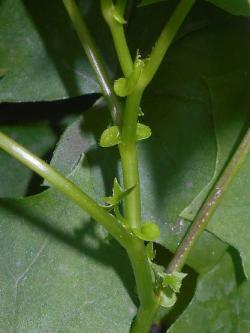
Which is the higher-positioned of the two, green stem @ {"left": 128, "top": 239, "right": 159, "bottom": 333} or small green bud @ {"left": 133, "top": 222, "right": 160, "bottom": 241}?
small green bud @ {"left": 133, "top": 222, "right": 160, "bottom": 241}

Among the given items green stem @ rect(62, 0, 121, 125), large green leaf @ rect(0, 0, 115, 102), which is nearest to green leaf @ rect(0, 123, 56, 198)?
large green leaf @ rect(0, 0, 115, 102)

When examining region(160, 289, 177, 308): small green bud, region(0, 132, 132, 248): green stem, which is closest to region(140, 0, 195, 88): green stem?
region(0, 132, 132, 248): green stem

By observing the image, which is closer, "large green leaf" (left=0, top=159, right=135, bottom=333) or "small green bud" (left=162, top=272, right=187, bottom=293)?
"small green bud" (left=162, top=272, right=187, bottom=293)

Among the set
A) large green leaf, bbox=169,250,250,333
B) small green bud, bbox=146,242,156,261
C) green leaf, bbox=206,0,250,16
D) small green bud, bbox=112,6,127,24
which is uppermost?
small green bud, bbox=112,6,127,24

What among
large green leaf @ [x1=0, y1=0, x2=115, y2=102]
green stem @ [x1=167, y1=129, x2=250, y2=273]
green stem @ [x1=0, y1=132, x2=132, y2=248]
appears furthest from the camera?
large green leaf @ [x1=0, y1=0, x2=115, y2=102]

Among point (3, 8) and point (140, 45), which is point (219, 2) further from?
point (3, 8)

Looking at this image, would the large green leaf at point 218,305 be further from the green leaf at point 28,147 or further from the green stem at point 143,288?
the green leaf at point 28,147

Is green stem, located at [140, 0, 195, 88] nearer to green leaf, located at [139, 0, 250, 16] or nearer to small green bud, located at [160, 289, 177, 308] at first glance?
green leaf, located at [139, 0, 250, 16]

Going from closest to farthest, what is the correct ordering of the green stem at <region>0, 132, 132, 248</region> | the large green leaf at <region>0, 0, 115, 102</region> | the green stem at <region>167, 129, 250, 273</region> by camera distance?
the green stem at <region>0, 132, 132, 248</region> < the green stem at <region>167, 129, 250, 273</region> < the large green leaf at <region>0, 0, 115, 102</region>

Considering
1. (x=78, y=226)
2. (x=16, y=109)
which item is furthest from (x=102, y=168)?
(x=16, y=109)
